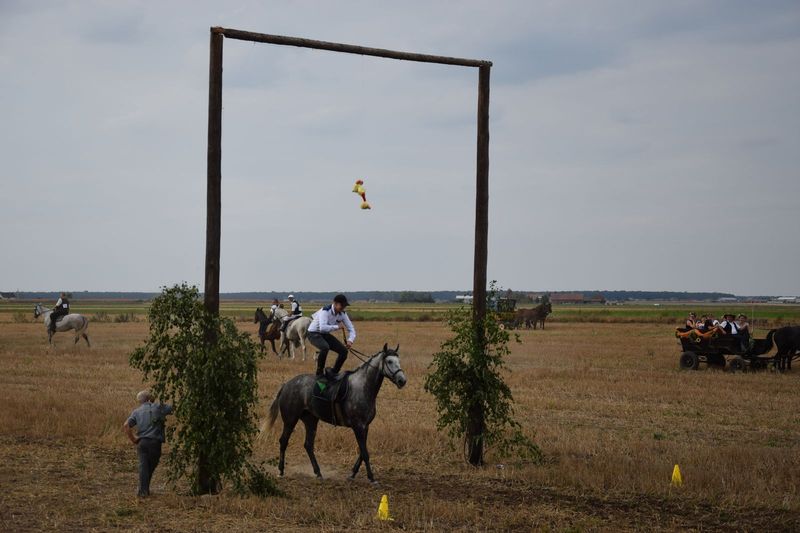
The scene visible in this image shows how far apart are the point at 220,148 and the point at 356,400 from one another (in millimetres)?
3966

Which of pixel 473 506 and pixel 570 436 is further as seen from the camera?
pixel 570 436

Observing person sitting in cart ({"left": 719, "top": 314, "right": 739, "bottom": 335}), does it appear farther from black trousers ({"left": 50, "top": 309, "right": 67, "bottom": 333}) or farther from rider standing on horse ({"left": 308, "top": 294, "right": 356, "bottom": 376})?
black trousers ({"left": 50, "top": 309, "right": 67, "bottom": 333})

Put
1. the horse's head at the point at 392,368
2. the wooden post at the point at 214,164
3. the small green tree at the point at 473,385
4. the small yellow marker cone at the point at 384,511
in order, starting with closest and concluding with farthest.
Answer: the small yellow marker cone at the point at 384,511 → the wooden post at the point at 214,164 → the horse's head at the point at 392,368 → the small green tree at the point at 473,385

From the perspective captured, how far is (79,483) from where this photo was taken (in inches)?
473

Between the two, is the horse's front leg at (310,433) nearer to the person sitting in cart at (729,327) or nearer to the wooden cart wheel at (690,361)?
the wooden cart wheel at (690,361)

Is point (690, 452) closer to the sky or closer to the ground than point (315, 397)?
closer to the ground

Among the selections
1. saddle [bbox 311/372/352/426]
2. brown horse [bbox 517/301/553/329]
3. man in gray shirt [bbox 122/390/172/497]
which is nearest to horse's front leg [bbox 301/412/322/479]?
saddle [bbox 311/372/352/426]

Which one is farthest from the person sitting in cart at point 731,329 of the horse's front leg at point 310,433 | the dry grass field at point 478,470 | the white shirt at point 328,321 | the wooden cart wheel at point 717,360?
the horse's front leg at point 310,433

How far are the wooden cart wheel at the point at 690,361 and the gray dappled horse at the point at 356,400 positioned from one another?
56.1 ft

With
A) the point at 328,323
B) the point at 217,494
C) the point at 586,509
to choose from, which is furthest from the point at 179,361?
the point at 586,509

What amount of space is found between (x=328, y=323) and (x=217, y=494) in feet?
10.5

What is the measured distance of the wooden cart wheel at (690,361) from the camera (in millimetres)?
27219

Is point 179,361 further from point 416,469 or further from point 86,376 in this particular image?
point 86,376

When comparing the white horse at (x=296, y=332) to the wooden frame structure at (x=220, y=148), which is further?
the white horse at (x=296, y=332)
